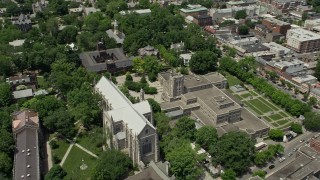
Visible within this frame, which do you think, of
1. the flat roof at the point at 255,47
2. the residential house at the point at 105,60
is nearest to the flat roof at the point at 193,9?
the flat roof at the point at 255,47

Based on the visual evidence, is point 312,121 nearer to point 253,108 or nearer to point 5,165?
point 253,108

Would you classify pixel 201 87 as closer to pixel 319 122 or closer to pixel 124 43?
pixel 319 122

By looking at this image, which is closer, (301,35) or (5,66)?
(5,66)

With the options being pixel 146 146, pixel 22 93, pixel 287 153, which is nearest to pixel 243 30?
pixel 287 153

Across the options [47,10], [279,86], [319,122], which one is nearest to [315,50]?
[279,86]

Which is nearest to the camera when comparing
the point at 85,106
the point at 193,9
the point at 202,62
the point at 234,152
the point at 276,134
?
the point at 234,152

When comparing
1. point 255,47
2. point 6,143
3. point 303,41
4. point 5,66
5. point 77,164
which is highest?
point 303,41
